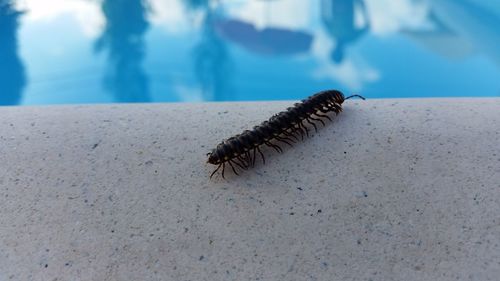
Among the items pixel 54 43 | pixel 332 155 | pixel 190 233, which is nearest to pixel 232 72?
pixel 54 43

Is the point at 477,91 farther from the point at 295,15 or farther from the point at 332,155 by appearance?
the point at 332,155

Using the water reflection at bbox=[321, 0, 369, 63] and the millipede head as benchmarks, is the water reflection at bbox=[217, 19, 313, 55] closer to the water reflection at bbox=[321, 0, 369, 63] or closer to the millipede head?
the water reflection at bbox=[321, 0, 369, 63]

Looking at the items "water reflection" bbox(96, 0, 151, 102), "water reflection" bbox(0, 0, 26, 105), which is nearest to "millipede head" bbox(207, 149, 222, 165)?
"water reflection" bbox(96, 0, 151, 102)

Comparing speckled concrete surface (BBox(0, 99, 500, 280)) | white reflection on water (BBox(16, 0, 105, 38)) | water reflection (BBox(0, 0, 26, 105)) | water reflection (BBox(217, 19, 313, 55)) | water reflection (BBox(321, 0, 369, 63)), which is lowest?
water reflection (BBox(0, 0, 26, 105))

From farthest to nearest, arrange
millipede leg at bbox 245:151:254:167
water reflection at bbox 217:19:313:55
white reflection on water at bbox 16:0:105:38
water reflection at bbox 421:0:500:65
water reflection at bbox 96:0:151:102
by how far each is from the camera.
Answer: white reflection on water at bbox 16:0:105:38 < water reflection at bbox 421:0:500:65 < water reflection at bbox 217:19:313:55 < water reflection at bbox 96:0:151:102 < millipede leg at bbox 245:151:254:167

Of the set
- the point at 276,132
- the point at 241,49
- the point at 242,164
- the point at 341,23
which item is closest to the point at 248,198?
the point at 242,164
